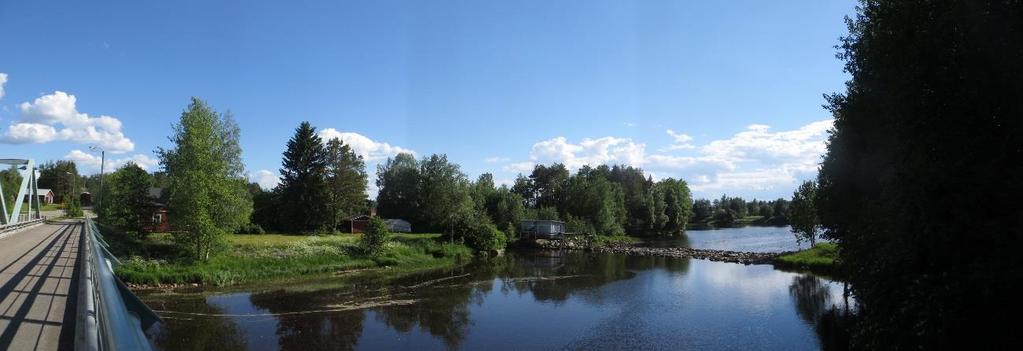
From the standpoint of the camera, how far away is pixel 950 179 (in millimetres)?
10008

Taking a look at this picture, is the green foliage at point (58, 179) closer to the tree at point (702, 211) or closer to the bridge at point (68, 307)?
the bridge at point (68, 307)

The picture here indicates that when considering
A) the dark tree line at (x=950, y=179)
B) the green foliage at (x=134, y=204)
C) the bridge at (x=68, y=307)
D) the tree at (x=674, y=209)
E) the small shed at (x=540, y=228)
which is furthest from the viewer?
the tree at (x=674, y=209)

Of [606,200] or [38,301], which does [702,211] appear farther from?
[38,301]

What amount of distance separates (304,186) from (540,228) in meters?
31.9

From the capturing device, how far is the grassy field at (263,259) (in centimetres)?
3117

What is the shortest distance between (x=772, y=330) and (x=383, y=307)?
702 inches

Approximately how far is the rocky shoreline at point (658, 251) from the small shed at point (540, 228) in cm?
171

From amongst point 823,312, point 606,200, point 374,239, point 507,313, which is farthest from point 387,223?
point 823,312

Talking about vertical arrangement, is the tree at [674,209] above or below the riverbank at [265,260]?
above

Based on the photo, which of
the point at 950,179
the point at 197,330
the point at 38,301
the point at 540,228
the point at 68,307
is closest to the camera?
the point at 68,307

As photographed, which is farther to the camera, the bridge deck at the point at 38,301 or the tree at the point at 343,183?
the tree at the point at 343,183

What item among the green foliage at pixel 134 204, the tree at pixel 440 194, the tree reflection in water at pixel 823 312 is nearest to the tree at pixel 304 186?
the tree at pixel 440 194

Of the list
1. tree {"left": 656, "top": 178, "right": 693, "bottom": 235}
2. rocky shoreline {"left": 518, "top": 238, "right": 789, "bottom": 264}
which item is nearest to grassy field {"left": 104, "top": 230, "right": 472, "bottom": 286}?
rocky shoreline {"left": 518, "top": 238, "right": 789, "bottom": 264}

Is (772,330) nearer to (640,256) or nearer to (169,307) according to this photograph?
(169,307)
